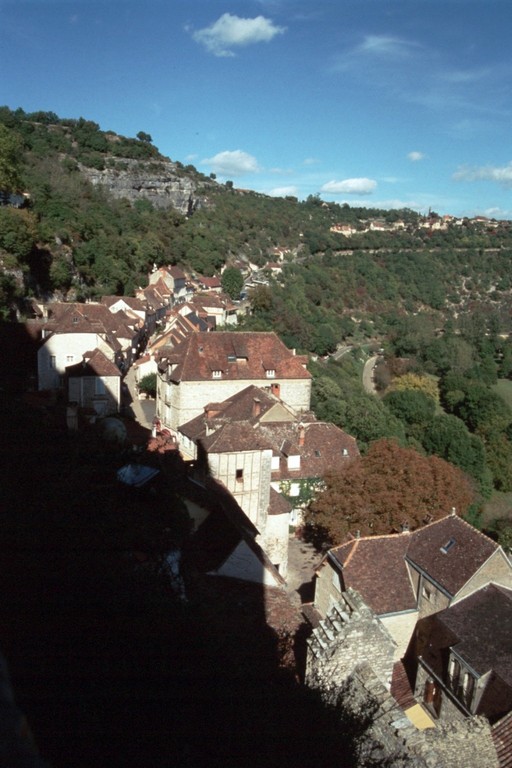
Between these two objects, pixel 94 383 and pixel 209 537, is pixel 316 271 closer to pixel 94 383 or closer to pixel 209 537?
pixel 94 383

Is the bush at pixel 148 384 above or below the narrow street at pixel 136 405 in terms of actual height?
above

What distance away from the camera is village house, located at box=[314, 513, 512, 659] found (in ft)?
53.4

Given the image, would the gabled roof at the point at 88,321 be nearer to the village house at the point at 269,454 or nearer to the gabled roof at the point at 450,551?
the village house at the point at 269,454

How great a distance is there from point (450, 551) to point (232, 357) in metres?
17.2

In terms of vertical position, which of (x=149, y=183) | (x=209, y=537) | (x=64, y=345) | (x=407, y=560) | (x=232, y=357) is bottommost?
(x=407, y=560)

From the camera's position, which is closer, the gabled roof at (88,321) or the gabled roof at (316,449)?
the gabled roof at (316,449)

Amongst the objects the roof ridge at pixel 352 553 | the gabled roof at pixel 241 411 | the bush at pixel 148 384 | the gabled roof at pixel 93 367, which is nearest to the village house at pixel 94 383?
the gabled roof at pixel 93 367

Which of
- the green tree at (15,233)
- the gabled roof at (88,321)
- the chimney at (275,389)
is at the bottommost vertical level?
the chimney at (275,389)

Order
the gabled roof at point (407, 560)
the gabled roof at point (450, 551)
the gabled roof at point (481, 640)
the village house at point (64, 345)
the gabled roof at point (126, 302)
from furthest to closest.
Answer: the gabled roof at point (126, 302)
the village house at point (64, 345)
the gabled roof at point (407, 560)
the gabled roof at point (450, 551)
the gabled roof at point (481, 640)

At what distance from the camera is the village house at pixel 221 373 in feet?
98.2

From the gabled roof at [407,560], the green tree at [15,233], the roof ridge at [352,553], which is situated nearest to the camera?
the gabled roof at [407,560]

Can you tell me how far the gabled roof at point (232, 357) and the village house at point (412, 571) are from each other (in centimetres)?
1464

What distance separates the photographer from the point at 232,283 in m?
65.9

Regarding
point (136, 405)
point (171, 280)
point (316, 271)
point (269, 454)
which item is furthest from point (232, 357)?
point (316, 271)
